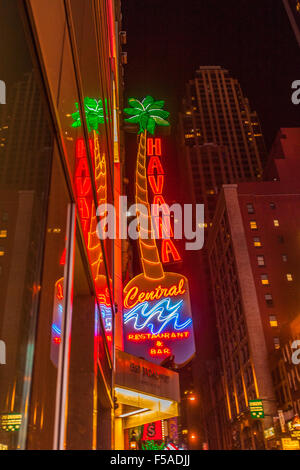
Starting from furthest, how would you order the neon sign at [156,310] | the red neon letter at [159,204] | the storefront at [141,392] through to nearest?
the red neon letter at [159,204] < the neon sign at [156,310] < the storefront at [141,392]

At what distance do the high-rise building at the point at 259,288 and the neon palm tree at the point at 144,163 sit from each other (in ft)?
153

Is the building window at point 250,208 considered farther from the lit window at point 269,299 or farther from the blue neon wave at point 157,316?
the blue neon wave at point 157,316

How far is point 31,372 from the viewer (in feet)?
8.77

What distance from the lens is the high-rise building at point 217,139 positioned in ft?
483

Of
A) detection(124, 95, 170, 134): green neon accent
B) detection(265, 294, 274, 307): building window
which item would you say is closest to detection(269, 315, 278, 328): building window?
detection(265, 294, 274, 307): building window

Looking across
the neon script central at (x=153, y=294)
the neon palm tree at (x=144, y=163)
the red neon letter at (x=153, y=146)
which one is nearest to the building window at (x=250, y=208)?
the neon palm tree at (x=144, y=163)

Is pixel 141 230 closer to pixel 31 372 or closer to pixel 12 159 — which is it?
pixel 12 159

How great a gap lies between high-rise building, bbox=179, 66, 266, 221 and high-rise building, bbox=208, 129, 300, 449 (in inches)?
1712

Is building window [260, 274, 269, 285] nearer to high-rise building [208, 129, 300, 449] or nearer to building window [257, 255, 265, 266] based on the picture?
high-rise building [208, 129, 300, 449]

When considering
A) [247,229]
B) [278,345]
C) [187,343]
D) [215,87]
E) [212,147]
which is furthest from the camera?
[215,87]

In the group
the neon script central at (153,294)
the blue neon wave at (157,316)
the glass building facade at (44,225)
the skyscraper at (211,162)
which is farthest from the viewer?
the skyscraper at (211,162)

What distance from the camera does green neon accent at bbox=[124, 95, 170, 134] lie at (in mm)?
24141

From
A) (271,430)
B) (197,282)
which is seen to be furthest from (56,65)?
(197,282)
